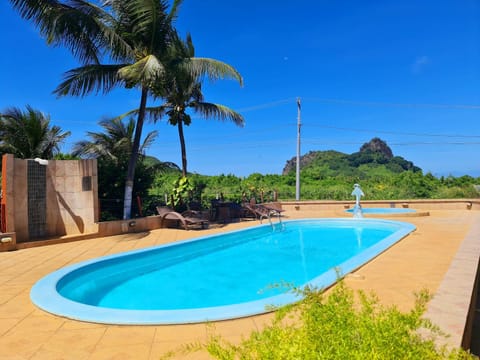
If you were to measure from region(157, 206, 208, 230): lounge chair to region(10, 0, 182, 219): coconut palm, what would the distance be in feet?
3.87

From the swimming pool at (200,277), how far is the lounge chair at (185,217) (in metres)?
1.36

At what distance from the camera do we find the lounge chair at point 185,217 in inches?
399

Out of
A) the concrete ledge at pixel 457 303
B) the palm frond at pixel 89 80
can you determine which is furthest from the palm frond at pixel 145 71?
the concrete ledge at pixel 457 303

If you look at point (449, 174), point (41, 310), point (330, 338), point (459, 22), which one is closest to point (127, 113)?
point (41, 310)

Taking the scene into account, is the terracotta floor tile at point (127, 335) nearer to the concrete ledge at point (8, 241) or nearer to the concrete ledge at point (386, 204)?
the concrete ledge at point (8, 241)

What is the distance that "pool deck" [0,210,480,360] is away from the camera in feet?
9.02

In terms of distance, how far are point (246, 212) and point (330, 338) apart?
12.2 m

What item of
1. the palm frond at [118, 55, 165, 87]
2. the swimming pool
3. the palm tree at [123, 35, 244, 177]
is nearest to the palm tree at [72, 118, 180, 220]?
the palm tree at [123, 35, 244, 177]

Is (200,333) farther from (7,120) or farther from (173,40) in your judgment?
(7,120)

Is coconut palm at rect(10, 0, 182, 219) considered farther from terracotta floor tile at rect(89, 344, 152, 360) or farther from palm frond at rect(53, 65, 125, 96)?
terracotta floor tile at rect(89, 344, 152, 360)

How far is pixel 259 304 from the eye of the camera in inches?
144

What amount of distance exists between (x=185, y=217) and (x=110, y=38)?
5.88 m

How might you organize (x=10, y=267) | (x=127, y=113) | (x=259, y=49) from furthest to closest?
(x=259, y=49)
(x=127, y=113)
(x=10, y=267)

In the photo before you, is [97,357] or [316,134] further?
[316,134]
